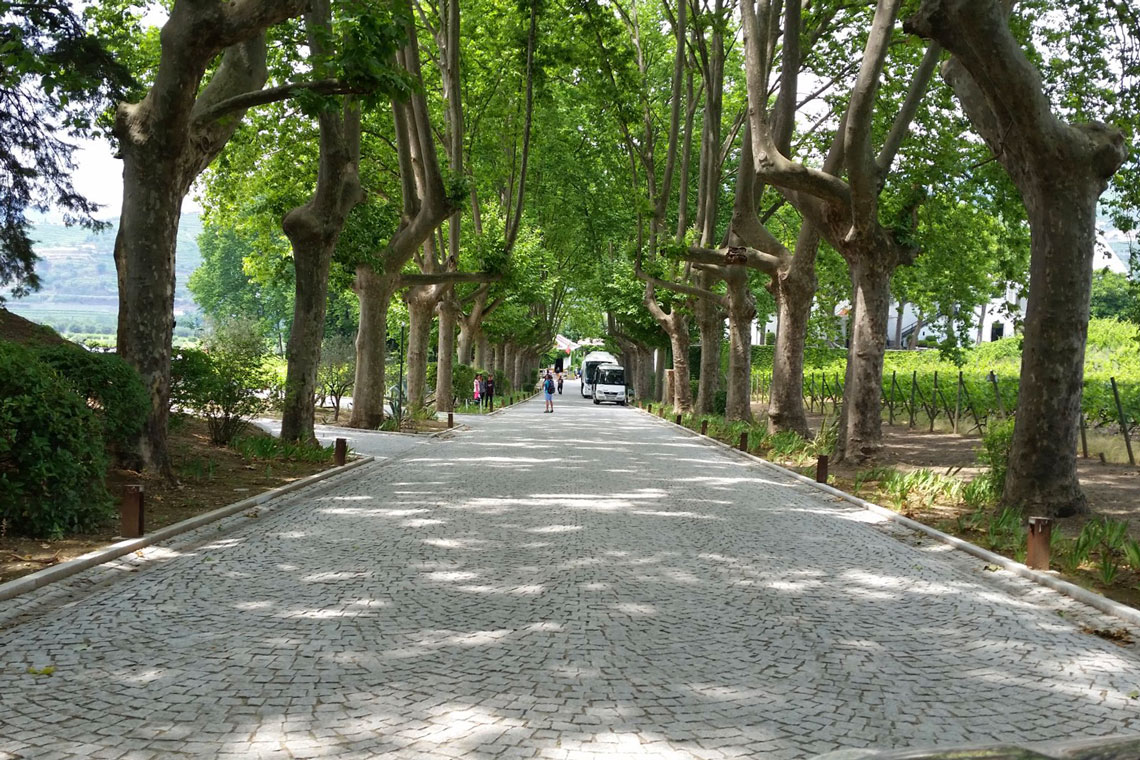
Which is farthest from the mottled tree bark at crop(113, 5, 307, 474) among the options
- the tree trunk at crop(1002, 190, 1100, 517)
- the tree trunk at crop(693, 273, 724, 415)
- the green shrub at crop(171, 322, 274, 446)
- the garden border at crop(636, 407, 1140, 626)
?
the tree trunk at crop(693, 273, 724, 415)

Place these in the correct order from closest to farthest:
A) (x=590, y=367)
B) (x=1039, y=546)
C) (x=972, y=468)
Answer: (x=1039, y=546)
(x=972, y=468)
(x=590, y=367)

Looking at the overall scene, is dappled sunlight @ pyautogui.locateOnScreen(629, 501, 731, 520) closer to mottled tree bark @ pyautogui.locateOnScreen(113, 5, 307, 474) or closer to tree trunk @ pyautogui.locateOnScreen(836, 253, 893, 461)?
mottled tree bark @ pyautogui.locateOnScreen(113, 5, 307, 474)

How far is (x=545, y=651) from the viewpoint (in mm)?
4906

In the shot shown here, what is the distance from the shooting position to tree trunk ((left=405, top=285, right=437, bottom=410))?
A: 26500mm

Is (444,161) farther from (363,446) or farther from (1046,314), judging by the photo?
A: (1046,314)

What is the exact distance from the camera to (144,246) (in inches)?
411

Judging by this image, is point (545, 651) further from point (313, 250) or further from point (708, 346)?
point (708, 346)

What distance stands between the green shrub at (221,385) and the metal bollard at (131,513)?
595cm

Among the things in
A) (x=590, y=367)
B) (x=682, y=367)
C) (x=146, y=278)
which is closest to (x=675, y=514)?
(x=146, y=278)

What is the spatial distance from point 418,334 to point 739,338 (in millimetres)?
9991

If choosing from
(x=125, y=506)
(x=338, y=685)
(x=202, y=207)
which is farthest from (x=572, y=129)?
(x=338, y=685)

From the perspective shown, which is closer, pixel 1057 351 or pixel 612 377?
pixel 1057 351

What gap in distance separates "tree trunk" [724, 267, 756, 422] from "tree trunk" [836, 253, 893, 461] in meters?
8.00

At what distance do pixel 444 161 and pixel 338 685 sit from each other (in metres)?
24.6
